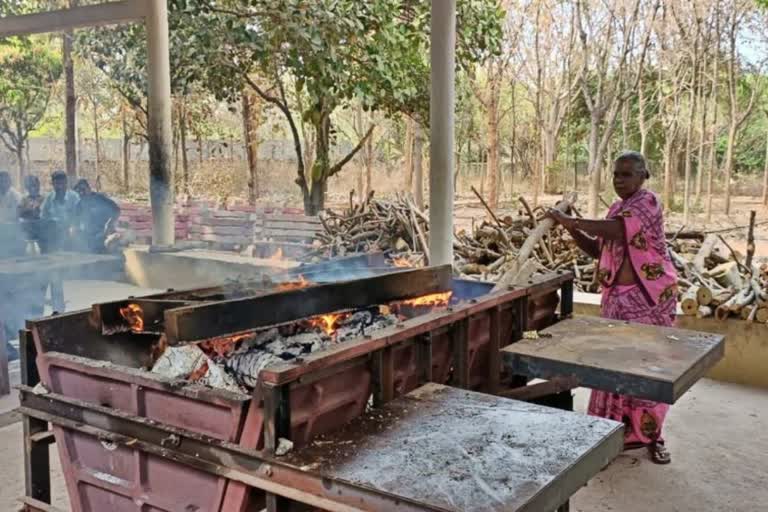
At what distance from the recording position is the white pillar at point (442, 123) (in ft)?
17.9

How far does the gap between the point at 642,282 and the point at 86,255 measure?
4.65 metres

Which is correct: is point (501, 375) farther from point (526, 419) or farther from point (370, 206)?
point (370, 206)

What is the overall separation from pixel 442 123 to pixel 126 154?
44.4 ft

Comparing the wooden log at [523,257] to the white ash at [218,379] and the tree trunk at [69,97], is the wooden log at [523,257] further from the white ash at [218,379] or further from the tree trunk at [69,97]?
the tree trunk at [69,97]

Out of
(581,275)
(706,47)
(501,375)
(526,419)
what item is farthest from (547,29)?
(526,419)

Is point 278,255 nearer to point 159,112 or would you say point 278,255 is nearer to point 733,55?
point 159,112

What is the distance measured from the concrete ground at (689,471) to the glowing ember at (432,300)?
118cm

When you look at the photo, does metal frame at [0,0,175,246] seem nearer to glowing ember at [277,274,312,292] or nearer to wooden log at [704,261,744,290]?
glowing ember at [277,274,312,292]

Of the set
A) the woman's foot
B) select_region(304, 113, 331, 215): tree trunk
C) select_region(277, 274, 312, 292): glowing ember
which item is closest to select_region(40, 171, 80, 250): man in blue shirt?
select_region(277, 274, 312, 292): glowing ember

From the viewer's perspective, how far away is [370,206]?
9.35m

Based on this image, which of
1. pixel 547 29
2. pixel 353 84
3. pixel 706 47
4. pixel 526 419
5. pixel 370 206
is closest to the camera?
pixel 526 419

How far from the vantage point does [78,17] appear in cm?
776

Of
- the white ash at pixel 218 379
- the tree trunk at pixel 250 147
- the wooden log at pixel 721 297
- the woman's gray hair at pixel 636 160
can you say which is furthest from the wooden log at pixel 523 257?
the tree trunk at pixel 250 147

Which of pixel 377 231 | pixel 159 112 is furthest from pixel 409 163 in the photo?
pixel 159 112
